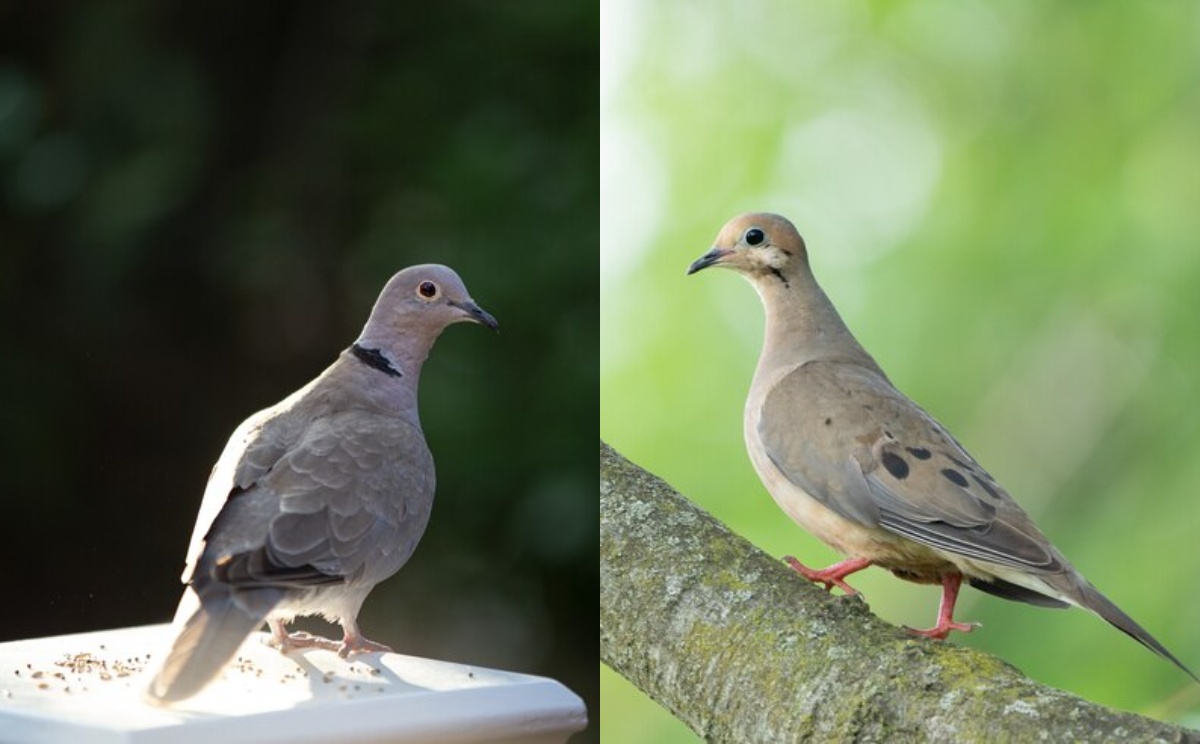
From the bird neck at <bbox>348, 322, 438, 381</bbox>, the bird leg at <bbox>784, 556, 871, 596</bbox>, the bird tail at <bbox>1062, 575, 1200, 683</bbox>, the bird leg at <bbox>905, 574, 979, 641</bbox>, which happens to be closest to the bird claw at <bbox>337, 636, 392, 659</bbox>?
the bird neck at <bbox>348, 322, 438, 381</bbox>

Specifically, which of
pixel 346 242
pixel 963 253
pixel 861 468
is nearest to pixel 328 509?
pixel 861 468

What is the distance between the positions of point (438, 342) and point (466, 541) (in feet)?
1.01

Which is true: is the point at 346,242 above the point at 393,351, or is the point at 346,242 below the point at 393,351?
above

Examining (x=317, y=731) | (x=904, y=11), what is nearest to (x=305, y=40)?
(x=904, y=11)

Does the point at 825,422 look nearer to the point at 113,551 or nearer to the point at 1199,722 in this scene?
the point at 1199,722

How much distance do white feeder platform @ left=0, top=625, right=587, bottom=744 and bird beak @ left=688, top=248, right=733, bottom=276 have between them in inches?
26.4

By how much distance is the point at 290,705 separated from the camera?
1433 millimetres

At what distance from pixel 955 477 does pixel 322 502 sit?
0.70m

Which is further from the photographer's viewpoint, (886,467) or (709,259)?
(709,259)

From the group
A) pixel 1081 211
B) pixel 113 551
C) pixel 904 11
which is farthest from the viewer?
pixel 904 11

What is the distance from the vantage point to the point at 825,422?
1911mm

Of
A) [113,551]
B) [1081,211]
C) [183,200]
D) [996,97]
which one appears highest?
[996,97]

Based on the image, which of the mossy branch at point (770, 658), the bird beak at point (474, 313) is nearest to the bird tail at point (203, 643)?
the mossy branch at point (770, 658)

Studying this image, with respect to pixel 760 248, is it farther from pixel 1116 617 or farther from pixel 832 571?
pixel 1116 617
